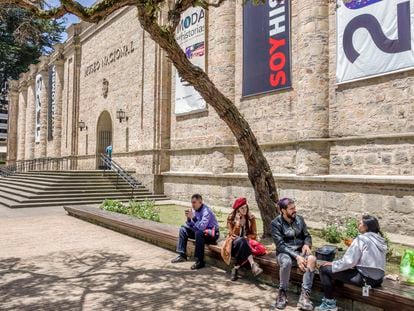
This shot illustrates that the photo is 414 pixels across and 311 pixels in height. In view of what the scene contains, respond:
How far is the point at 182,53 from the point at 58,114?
24535 millimetres

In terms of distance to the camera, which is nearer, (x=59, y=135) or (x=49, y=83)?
(x=59, y=135)

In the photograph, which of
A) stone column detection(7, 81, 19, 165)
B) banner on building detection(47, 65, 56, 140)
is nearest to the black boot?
banner on building detection(47, 65, 56, 140)

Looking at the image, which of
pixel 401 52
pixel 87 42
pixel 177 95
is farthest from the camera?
pixel 87 42

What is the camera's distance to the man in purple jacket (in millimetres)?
6160

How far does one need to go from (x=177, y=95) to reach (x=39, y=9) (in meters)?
10.4

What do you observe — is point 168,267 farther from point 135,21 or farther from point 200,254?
point 135,21

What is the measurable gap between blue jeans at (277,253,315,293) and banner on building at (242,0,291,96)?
8.27 metres

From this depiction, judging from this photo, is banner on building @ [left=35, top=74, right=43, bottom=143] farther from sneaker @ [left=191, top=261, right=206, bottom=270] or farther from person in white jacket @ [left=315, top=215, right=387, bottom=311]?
person in white jacket @ [left=315, top=215, right=387, bottom=311]

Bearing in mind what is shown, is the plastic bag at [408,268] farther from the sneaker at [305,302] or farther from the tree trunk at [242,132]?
the tree trunk at [242,132]

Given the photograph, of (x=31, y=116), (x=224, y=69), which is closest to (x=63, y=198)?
(x=224, y=69)

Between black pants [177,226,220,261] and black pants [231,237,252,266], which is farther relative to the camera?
black pants [177,226,220,261]

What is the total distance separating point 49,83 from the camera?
102 ft

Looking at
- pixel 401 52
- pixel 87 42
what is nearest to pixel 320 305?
pixel 401 52

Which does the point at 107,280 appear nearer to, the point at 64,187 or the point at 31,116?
the point at 64,187
